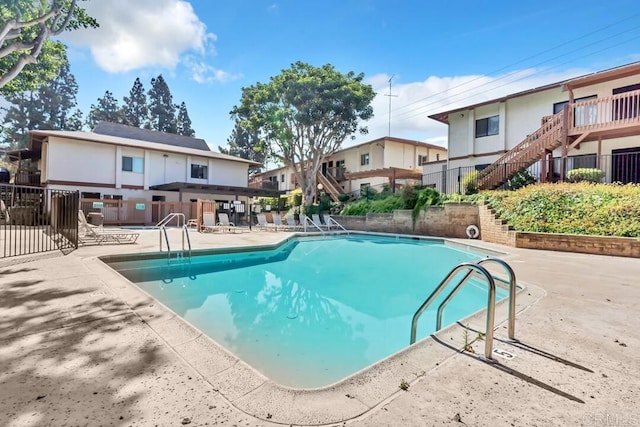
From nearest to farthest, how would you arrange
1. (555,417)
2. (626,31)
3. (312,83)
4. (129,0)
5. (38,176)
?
(555,417) → (129,0) → (626,31) → (312,83) → (38,176)

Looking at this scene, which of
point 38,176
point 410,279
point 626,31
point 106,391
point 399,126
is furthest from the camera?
point 399,126

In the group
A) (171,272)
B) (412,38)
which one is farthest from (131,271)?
(412,38)

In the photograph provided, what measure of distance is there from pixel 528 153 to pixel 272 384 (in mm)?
16340

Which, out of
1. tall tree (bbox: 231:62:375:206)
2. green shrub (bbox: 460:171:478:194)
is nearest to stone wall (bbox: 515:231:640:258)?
green shrub (bbox: 460:171:478:194)

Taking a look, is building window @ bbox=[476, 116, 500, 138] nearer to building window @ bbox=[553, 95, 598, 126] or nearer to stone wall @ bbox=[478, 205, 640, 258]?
building window @ bbox=[553, 95, 598, 126]

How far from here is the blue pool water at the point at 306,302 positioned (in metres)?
3.82

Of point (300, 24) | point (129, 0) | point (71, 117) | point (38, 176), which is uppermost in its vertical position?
point (71, 117)

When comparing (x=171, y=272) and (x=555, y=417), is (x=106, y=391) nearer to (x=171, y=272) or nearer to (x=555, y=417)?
(x=555, y=417)

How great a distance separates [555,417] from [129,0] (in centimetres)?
1431

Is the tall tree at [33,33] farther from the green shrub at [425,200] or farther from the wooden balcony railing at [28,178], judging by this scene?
the wooden balcony railing at [28,178]

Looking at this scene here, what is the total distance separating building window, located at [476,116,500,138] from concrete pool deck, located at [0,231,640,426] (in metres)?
17.0

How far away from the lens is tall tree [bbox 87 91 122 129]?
49.0 meters

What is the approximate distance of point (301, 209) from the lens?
24.8 m

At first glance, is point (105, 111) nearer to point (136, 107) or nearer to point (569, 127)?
point (136, 107)
